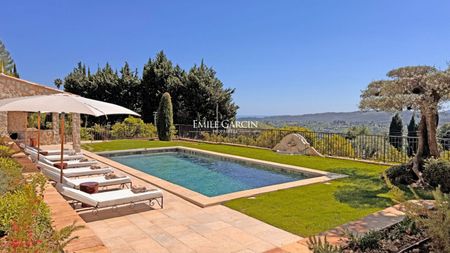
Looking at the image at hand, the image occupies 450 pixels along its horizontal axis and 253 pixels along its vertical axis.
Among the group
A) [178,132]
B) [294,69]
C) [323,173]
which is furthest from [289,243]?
[294,69]

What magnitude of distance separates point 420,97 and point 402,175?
2.07m

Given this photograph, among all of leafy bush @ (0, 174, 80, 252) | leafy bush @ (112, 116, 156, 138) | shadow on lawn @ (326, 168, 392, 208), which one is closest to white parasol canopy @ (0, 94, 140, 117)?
leafy bush @ (0, 174, 80, 252)

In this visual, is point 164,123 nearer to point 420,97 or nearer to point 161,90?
point 161,90

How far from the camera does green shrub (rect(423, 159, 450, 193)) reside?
23.0ft

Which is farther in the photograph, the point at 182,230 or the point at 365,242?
the point at 182,230

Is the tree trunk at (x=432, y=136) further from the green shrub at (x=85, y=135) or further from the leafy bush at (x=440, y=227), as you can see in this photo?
the green shrub at (x=85, y=135)

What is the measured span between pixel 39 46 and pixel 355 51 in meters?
27.5

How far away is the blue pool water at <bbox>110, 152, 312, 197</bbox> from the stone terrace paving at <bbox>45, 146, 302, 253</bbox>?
108 inches

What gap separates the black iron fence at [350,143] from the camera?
11898 millimetres

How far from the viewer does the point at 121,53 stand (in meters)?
32.1

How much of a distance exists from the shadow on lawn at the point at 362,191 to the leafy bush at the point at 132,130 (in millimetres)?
15206

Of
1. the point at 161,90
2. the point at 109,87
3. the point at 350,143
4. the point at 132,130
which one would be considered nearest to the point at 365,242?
the point at 350,143

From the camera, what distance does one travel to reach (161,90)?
92.6 ft

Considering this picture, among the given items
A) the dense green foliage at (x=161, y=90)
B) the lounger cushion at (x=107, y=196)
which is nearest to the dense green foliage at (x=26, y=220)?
the lounger cushion at (x=107, y=196)
